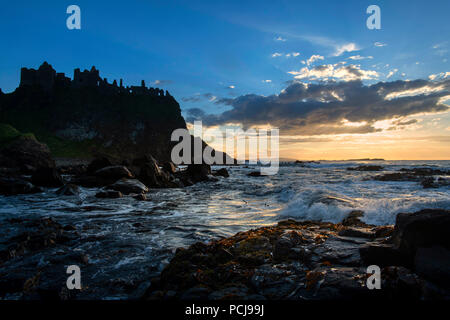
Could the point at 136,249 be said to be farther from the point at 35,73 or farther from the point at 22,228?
the point at 35,73

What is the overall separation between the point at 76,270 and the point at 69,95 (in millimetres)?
130569

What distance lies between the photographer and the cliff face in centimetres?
9669

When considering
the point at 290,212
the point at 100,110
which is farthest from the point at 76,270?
the point at 100,110

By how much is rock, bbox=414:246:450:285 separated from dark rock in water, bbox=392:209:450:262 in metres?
0.13

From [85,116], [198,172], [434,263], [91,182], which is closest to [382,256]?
[434,263]

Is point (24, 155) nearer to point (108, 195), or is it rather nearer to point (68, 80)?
point (108, 195)

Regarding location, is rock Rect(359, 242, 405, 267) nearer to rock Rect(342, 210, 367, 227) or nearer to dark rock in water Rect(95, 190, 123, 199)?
rock Rect(342, 210, 367, 227)

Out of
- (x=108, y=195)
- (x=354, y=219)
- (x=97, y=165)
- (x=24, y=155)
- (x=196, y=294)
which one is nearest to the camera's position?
(x=196, y=294)

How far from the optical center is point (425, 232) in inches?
153

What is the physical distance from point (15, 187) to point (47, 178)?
136 inches

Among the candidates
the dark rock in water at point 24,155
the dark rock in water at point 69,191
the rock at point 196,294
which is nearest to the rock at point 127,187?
the dark rock in water at point 69,191

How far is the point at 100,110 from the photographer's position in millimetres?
109000

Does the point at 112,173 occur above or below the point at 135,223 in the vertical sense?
above

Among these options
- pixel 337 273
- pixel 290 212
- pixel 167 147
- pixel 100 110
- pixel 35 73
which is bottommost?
pixel 290 212
